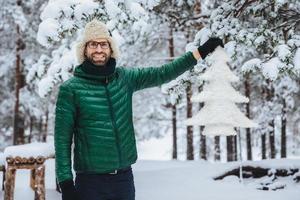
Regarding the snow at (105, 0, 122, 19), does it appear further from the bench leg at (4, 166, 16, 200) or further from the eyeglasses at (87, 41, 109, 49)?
the eyeglasses at (87, 41, 109, 49)

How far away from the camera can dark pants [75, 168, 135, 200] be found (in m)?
3.86

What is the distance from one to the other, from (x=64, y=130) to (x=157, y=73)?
3.39ft

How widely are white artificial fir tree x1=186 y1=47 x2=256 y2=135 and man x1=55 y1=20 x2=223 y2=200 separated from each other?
3.44ft

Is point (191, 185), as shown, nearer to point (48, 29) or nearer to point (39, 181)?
point (39, 181)

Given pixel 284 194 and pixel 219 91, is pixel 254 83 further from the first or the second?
pixel 219 91

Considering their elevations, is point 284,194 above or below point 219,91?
below

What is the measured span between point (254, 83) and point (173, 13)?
9942 mm

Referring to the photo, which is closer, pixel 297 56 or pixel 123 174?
pixel 123 174

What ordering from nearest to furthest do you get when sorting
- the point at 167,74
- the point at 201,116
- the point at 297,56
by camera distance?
the point at 167,74, the point at 201,116, the point at 297,56

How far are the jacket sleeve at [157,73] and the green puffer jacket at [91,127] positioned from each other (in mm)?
338

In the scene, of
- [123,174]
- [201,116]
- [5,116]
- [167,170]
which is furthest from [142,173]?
[5,116]

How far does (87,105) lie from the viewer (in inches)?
153

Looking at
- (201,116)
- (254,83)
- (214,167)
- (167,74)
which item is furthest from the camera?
(254,83)

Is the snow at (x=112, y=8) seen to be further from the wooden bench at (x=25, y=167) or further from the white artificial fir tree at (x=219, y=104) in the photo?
the white artificial fir tree at (x=219, y=104)
